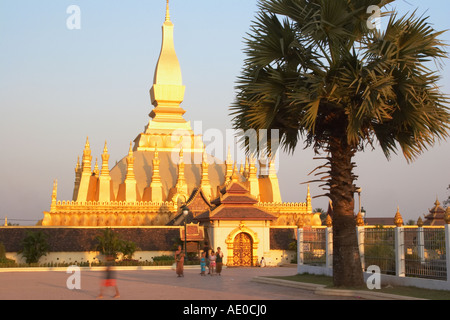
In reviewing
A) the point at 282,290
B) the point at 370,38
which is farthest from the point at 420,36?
the point at 282,290

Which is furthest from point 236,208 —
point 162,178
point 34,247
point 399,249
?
point 162,178

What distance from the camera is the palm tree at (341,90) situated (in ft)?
53.0

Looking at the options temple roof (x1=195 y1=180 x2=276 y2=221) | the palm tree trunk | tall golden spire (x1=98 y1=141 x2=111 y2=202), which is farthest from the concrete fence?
tall golden spire (x1=98 y1=141 x2=111 y2=202)

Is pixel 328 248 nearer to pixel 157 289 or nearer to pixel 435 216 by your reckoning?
pixel 157 289

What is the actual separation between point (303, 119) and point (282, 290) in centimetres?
543

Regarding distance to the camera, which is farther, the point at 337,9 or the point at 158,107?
the point at 158,107

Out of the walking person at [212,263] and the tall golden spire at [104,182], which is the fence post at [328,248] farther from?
the tall golden spire at [104,182]

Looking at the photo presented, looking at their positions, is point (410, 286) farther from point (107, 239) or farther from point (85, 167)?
point (85, 167)

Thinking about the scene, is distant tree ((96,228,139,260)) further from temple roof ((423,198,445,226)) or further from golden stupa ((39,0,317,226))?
temple roof ((423,198,445,226))

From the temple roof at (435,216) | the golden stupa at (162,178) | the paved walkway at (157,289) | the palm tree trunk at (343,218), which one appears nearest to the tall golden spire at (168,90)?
the golden stupa at (162,178)

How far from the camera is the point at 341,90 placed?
16.3 meters

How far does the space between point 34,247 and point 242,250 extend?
1041cm

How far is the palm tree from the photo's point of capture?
635 inches

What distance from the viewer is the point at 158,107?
197ft
